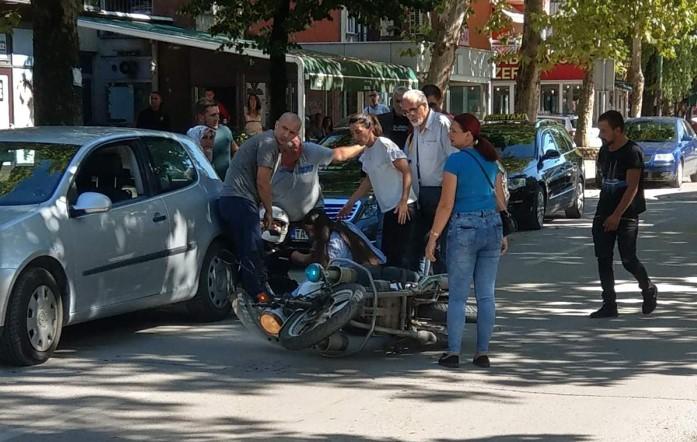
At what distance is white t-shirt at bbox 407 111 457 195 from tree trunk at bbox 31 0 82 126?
5845 millimetres

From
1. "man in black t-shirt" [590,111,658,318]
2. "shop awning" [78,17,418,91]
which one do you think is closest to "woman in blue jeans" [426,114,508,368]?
"man in black t-shirt" [590,111,658,318]

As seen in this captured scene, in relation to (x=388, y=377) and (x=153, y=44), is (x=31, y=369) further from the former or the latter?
(x=153, y=44)

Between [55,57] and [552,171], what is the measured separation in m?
7.85

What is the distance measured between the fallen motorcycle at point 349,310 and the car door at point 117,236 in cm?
99

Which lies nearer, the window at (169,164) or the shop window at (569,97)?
the window at (169,164)

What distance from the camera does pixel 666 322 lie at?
10375mm

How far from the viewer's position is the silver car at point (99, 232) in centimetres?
832

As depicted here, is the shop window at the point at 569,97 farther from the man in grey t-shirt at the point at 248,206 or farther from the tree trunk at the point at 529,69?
the man in grey t-shirt at the point at 248,206

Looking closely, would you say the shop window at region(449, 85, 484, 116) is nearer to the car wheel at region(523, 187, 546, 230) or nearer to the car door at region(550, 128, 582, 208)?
the car door at region(550, 128, 582, 208)

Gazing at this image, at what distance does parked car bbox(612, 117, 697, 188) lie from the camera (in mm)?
26578

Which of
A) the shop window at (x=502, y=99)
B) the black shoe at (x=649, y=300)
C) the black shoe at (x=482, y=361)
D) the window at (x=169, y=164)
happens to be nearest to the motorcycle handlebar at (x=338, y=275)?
the black shoe at (x=482, y=361)

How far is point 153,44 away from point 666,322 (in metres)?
20.1

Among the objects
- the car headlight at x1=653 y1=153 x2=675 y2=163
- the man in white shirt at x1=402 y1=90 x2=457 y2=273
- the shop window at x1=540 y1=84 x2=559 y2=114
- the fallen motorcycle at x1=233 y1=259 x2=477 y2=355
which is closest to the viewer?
the fallen motorcycle at x1=233 y1=259 x2=477 y2=355

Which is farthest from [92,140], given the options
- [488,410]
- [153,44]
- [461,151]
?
[153,44]
